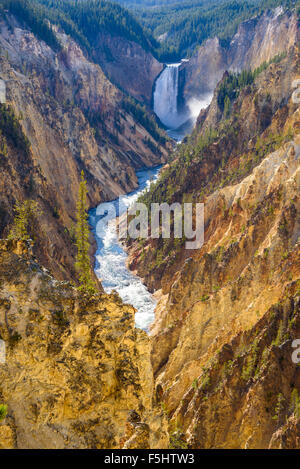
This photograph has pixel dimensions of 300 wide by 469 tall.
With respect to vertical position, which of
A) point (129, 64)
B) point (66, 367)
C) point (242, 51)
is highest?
point (129, 64)

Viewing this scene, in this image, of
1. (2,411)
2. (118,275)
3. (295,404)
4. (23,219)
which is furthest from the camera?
(118,275)

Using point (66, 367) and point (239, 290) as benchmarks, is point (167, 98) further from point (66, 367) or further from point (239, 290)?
point (66, 367)

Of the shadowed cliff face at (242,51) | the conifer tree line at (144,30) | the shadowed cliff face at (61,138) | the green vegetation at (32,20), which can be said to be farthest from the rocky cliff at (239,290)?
the conifer tree line at (144,30)

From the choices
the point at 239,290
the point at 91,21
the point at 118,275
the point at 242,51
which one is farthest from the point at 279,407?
the point at 91,21

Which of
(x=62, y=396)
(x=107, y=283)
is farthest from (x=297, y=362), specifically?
(x=107, y=283)

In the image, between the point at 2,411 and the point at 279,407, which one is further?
the point at 279,407

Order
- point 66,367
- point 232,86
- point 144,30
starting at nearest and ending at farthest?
1. point 66,367
2. point 232,86
3. point 144,30

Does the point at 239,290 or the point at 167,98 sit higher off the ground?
the point at 167,98

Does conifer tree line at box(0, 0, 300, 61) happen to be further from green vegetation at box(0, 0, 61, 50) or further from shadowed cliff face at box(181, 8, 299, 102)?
shadowed cliff face at box(181, 8, 299, 102)
